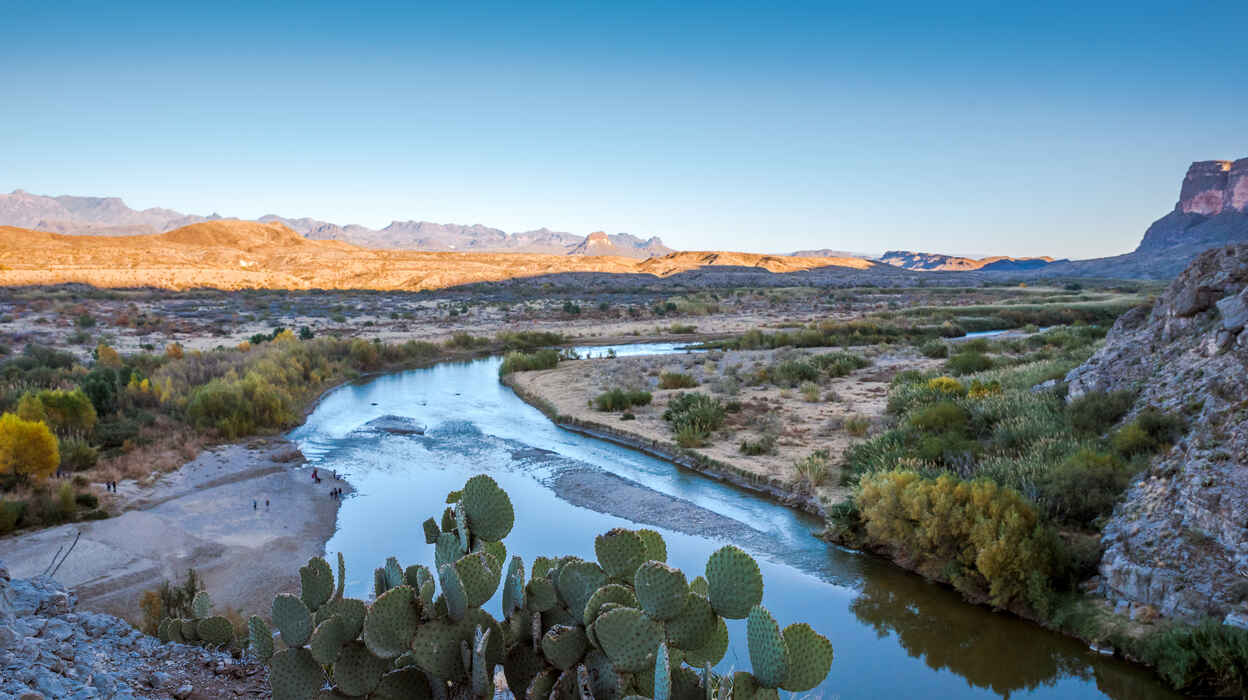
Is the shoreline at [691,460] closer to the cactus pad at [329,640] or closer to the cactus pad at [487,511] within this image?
the cactus pad at [487,511]

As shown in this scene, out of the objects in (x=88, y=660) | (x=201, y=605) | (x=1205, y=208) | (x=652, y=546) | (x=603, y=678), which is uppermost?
(x=1205, y=208)

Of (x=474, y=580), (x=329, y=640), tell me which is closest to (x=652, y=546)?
(x=474, y=580)

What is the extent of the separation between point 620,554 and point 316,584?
2.21 meters

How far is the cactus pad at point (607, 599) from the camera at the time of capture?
13.2 ft

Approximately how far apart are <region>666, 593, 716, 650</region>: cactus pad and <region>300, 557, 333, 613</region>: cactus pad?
252 cm

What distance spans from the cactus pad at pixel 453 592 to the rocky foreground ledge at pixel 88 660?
2.98 meters

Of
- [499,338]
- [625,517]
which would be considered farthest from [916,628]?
[499,338]

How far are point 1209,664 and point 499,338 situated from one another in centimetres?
3595

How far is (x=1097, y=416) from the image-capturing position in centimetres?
1365

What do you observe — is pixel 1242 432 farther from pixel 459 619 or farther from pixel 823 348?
pixel 823 348

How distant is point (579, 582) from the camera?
450 centimetres

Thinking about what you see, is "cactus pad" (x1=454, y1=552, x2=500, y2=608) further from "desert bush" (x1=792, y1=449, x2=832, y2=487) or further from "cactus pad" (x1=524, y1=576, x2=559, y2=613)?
"desert bush" (x1=792, y1=449, x2=832, y2=487)

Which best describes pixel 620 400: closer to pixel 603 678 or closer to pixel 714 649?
pixel 714 649

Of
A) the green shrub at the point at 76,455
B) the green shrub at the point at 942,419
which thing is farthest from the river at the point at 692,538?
the green shrub at the point at 76,455
